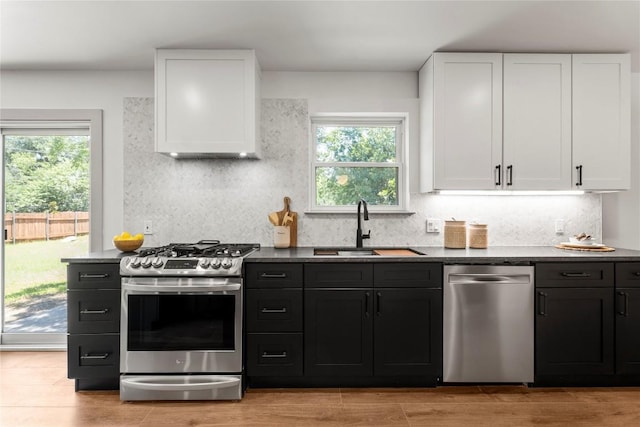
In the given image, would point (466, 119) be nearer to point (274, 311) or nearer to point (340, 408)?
point (274, 311)

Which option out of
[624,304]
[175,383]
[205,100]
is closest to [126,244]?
[175,383]

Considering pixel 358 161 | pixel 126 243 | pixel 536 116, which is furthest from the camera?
pixel 358 161

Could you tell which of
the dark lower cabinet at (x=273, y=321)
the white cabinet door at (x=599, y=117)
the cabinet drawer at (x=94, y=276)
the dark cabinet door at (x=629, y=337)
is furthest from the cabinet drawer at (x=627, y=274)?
the cabinet drawer at (x=94, y=276)

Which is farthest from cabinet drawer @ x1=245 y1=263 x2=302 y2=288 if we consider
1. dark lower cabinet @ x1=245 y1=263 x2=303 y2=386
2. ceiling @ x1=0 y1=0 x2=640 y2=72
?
ceiling @ x1=0 y1=0 x2=640 y2=72

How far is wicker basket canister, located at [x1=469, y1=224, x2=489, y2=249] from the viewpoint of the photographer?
125 inches

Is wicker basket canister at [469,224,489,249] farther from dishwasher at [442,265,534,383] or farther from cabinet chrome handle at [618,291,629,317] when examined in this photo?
cabinet chrome handle at [618,291,629,317]

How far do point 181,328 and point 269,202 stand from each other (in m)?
1.24

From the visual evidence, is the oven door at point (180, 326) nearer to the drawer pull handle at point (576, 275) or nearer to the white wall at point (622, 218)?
the drawer pull handle at point (576, 275)

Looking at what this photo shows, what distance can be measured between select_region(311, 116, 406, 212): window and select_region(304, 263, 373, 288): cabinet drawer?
899mm

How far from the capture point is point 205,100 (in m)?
2.97

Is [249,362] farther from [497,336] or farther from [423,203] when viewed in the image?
[423,203]

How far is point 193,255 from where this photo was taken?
267cm

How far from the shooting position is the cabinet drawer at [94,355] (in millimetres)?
2656

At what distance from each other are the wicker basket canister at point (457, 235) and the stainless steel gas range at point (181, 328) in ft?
5.41
